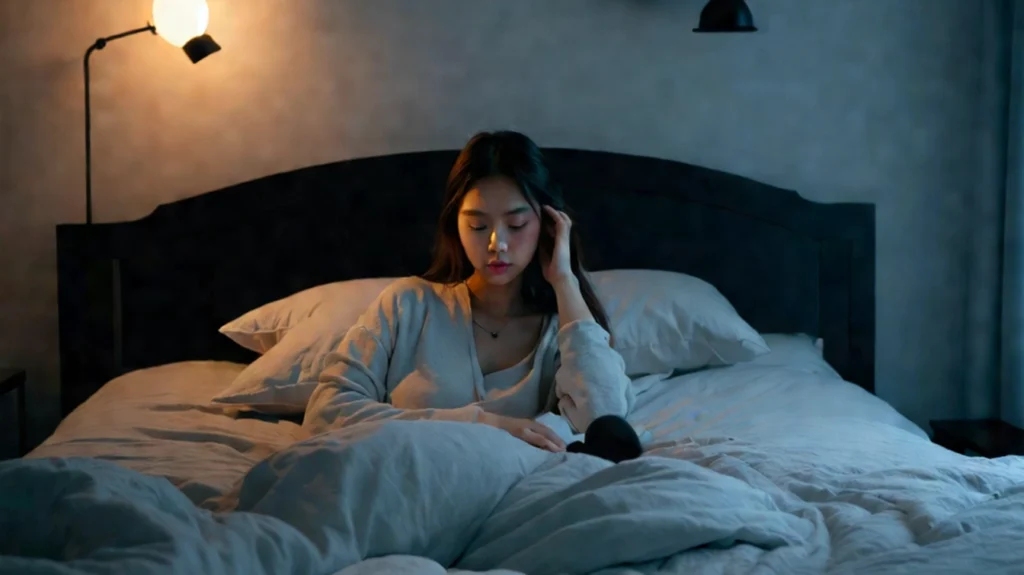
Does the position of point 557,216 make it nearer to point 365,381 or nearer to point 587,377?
point 587,377

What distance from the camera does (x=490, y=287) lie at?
6.86 ft

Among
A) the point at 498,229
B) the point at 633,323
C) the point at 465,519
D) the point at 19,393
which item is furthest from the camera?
the point at 19,393

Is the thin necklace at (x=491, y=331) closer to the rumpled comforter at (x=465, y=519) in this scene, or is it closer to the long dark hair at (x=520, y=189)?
the long dark hair at (x=520, y=189)

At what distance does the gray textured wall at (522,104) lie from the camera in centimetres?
275

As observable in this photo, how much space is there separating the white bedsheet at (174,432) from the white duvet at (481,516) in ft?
1.27

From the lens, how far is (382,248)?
2.68 m

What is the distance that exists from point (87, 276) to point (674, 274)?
1.46 metres

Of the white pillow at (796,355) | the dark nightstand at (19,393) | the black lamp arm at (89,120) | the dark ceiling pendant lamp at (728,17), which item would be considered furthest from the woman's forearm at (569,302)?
the dark nightstand at (19,393)

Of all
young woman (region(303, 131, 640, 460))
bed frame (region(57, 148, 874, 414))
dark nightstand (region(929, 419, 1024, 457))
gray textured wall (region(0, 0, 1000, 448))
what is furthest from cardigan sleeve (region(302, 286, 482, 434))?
dark nightstand (region(929, 419, 1024, 457))

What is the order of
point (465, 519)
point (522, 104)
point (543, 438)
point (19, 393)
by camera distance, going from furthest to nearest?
point (522, 104), point (19, 393), point (543, 438), point (465, 519)

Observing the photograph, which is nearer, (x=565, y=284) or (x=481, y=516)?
(x=481, y=516)

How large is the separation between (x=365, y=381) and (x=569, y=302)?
415mm

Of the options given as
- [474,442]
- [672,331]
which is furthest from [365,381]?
[672,331]

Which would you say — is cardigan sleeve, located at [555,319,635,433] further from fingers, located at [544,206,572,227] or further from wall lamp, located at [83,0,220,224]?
wall lamp, located at [83,0,220,224]
